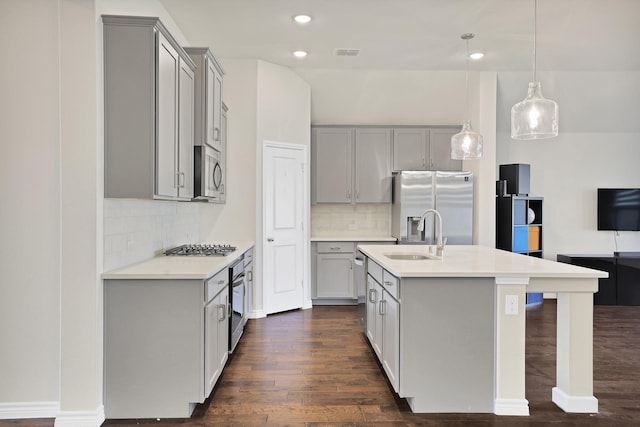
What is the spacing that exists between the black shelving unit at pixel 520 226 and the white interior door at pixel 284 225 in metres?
2.69

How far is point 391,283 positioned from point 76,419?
2.12 meters

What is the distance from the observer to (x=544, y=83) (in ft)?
19.7

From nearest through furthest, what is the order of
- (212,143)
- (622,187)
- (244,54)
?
(212,143) < (244,54) < (622,187)

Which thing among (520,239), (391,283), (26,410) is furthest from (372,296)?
(520,239)

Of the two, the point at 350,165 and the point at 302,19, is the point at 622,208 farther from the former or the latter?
the point at 302,19

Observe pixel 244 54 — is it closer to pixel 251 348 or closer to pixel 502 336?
pixel 251 348

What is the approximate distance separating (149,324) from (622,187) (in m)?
6.80

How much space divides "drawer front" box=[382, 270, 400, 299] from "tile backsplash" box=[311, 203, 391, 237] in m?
3.37

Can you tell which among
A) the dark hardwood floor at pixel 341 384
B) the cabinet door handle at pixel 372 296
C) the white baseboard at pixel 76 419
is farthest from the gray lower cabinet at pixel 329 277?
the white baseboard at pixel 76 419

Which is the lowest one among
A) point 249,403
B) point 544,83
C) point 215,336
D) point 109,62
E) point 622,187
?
point 249,403

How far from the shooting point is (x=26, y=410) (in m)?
2.79

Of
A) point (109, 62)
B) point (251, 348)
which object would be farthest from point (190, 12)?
point (251, 348)

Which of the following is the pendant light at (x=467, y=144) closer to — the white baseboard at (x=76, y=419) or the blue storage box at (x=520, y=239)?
the blue storage box at (x=520, y=239)

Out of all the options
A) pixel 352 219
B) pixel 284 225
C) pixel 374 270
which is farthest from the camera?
pixel 352 219
